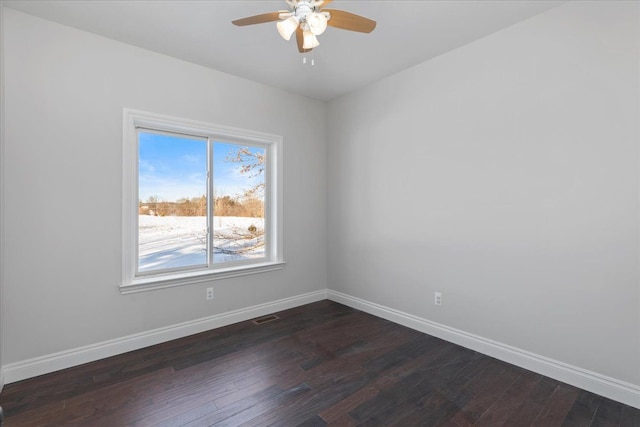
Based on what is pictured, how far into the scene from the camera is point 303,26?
1915 millimetres

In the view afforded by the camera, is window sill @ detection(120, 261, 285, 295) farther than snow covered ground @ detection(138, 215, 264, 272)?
No

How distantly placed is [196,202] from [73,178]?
1.06 metres

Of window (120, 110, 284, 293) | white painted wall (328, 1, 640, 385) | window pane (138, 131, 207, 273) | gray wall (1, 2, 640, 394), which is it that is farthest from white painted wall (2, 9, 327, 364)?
white painted wall (328, 1, 640, 385)

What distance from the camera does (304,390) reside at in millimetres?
2141

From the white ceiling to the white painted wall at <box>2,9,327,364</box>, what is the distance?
0.19 m

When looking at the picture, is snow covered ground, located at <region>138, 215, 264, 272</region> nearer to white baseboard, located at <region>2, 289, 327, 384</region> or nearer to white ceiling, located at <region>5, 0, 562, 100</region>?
white baseboard, located at <region>2, 289, 327, 384</region>

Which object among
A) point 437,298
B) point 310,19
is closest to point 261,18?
point 310,19

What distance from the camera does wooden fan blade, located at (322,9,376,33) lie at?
1.82 meters

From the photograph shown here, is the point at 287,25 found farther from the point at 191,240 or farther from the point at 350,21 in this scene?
the point at 191,240

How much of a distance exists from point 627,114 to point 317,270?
10.8 feet

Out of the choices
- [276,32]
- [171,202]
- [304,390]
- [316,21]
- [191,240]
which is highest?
[276,32]

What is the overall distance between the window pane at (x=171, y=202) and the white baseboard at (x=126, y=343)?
0.59m

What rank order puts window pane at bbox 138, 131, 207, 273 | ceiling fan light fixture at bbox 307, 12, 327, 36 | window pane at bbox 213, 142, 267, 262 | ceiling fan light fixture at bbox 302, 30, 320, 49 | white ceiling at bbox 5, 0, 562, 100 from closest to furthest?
ceiling fan light fixture at bbox 307, 12, 327, 36, ceiling fan light fixture at bbox 302, 30, 320, 49, white ceiling at bbox 5, 0, 562, 100, window pane at bbox 138, 131, 207, 273, window pane at bbox 213, 142, 267, 262

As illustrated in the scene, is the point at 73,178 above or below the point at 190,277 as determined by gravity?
above
